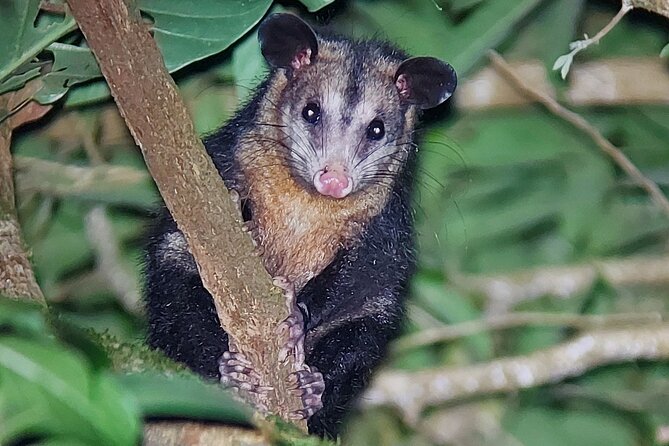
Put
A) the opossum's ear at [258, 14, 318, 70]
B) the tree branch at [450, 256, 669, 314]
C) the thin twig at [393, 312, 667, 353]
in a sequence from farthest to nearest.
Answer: the tree branch at [450, 256, 669, 314], the thin twig at [393, 312, 667, 353], the opossum's ear at [258, 14, 318, 70]

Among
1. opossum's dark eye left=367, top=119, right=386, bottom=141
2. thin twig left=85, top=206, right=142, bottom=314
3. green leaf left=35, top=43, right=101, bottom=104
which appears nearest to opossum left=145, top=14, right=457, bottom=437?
opossum's dark eye left=367, top=119, right=386, bottom=141

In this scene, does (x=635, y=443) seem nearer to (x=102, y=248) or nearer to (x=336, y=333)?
(x=336, y=333)

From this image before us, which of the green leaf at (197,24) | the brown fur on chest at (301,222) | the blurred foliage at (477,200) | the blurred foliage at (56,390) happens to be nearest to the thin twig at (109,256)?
the blurred foliage at (477,200)

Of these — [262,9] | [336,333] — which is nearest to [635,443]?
[336,333]

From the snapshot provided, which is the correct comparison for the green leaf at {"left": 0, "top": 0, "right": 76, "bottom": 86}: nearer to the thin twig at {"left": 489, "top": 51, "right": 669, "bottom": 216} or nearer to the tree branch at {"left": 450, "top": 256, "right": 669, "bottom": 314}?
the thin twig at {"left": 489, "top": 51, "right": 669, "bottom": 216}

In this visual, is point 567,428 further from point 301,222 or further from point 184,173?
point 184,173

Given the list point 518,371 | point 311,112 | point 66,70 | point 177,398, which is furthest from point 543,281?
point 177,398
